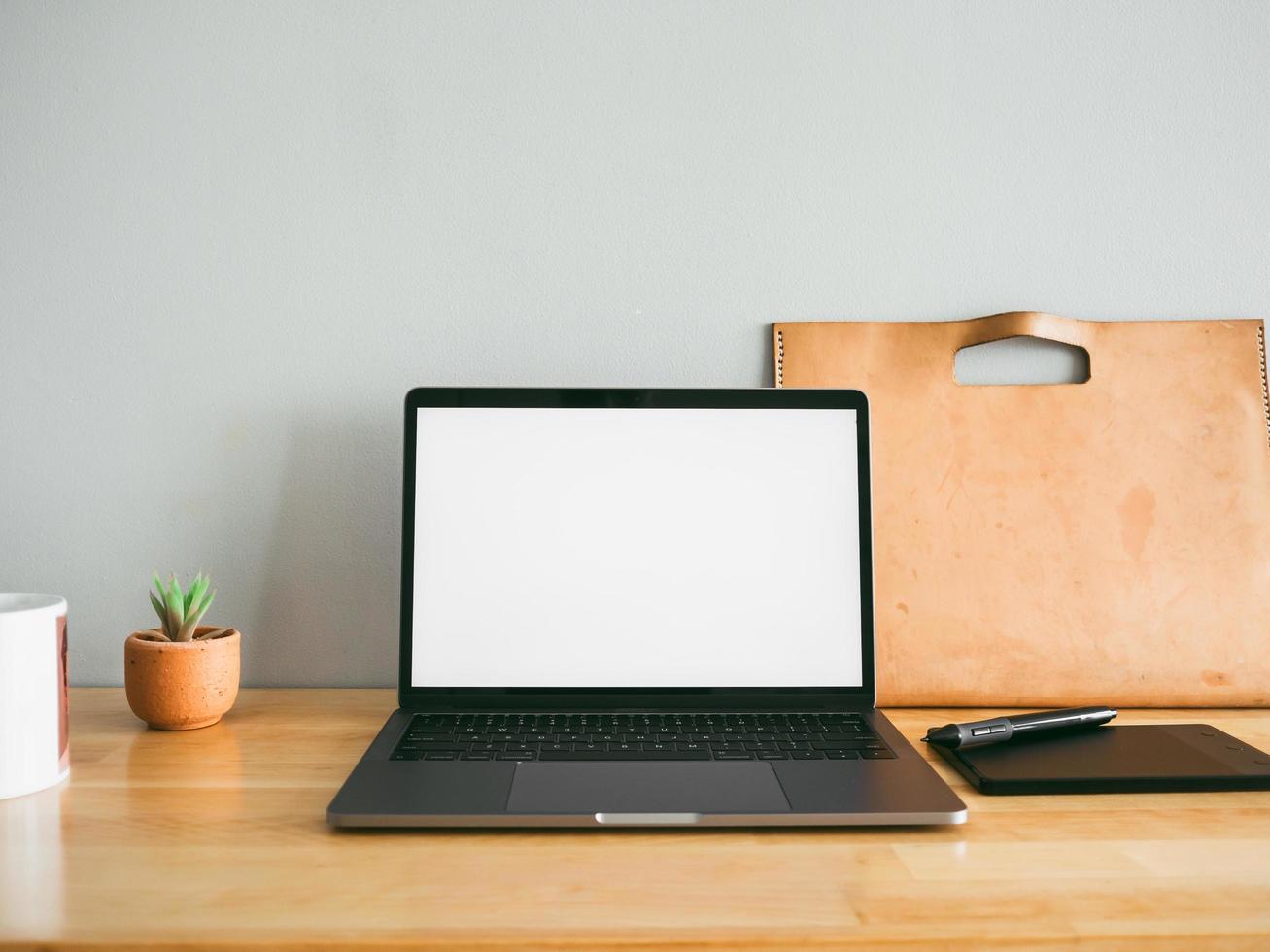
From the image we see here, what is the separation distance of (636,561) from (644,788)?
25 centimetres

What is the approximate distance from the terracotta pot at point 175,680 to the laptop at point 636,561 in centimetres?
18

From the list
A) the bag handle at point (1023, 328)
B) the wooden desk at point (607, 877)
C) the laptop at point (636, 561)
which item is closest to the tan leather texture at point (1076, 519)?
the bag handle at point (1023, 328)

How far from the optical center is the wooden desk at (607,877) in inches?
19.4

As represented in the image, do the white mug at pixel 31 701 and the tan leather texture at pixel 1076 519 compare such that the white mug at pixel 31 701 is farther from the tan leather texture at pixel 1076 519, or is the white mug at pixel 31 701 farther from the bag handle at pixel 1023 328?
the bag handle at pixel 1023 328

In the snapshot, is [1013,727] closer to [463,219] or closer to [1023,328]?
[1023,328]

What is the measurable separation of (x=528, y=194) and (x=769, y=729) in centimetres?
62

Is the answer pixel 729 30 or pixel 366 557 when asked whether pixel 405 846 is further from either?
pixel 729 30

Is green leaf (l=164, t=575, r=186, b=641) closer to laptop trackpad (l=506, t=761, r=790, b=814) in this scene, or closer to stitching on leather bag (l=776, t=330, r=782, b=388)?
laptop trackpad (l=506, t=761, r=790, b=814)

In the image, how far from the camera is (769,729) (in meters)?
0.79

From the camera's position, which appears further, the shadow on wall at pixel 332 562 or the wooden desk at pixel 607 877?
the shadow on wall at pixel 332 562

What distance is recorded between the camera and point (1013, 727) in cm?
78

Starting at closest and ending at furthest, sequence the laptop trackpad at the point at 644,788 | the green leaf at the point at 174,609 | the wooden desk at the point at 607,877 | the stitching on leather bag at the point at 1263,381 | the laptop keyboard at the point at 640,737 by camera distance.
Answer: the wooden desk at the point at 607,877, the laptop trackpad at the point at 644,788, the laptop keyboard at the point at 640,737, the green leaf at the point at 174,609, the stitching on leather bag at the point at 1263,381

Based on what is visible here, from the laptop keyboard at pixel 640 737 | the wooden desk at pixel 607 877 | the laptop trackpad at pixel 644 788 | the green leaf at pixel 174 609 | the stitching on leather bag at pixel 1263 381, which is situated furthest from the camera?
the stitching on leather bag at pixel 1263 381

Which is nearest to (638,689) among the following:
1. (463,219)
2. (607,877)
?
(607,877)
